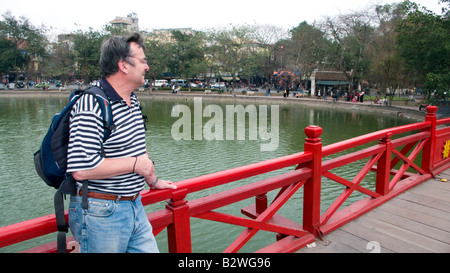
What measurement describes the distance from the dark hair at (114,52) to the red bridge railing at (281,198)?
0.68 m

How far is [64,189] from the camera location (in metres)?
1.52

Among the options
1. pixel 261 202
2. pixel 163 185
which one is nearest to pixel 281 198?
pixel 261 202

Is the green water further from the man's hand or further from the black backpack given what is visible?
the black backpack

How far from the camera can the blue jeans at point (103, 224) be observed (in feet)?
4.99

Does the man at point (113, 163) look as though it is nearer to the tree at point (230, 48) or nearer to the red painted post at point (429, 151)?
the red painted post at point (429, 151)

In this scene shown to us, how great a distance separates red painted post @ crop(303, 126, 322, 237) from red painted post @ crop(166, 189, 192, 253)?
1287mm

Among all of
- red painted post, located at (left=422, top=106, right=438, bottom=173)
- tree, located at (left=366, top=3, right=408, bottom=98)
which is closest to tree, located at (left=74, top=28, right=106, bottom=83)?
tree, located at (left=366, top=3, right=408, bottom=98)

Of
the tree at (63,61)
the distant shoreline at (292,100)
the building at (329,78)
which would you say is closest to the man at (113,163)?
the distant shoreline at (292,100)

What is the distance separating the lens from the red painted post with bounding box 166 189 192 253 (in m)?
2.03

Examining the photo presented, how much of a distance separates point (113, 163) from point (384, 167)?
329cm

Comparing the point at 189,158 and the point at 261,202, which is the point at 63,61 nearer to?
the point at 189,158

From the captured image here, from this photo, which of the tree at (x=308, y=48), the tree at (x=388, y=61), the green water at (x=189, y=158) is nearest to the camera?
the green water at (x=189, y=158)
